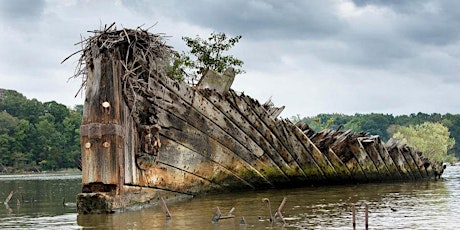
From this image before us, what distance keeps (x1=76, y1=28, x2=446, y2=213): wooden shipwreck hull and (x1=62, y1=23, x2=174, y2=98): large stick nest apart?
20 mm

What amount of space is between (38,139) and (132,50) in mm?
88928

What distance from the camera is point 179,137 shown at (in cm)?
1426

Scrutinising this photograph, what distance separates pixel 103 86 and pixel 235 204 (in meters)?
3.35

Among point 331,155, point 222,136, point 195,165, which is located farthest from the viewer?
point 331,155

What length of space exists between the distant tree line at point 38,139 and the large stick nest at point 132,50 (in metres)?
80.7

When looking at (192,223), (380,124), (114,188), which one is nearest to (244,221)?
(192,223)

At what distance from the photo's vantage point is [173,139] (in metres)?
14.0

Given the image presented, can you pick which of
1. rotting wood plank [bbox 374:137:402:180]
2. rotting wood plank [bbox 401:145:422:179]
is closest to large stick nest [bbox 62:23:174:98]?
rotting wood plank [bbox 374:137:402:180]

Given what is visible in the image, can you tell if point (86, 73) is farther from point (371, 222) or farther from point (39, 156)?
point (39, 156)

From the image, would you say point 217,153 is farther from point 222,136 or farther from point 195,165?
point 195,165

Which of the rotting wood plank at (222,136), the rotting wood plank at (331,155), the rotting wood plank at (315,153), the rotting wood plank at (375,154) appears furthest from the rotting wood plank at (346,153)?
the rotting wood plank at (222,136)

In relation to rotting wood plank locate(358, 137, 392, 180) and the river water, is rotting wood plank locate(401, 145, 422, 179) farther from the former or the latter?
the river water

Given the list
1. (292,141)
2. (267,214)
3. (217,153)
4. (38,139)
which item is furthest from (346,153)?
(38,139)

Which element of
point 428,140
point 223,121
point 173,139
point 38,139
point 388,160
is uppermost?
point 38,139
